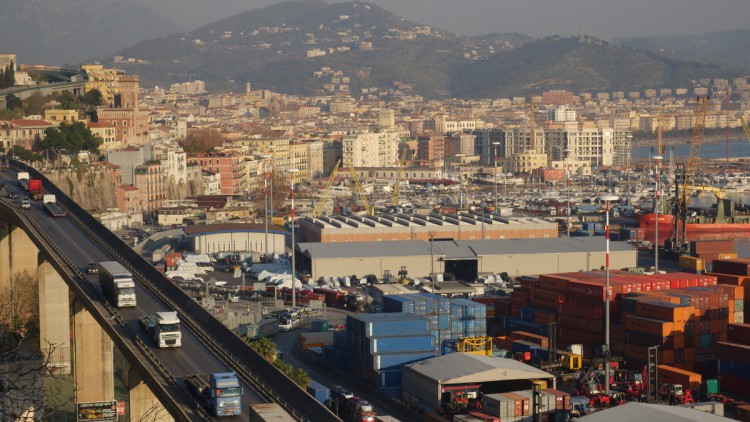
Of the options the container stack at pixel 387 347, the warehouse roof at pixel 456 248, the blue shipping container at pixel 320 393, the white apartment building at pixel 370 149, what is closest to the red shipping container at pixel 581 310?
the container stack at pixel 387 347

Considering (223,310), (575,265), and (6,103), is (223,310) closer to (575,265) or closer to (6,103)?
(575,265)

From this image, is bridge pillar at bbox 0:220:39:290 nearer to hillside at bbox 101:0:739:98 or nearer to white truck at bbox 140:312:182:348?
white truck at bbox 140:312:182:348

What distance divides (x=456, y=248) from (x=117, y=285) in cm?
1555

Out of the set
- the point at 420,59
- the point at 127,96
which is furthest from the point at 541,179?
the point at 420,59

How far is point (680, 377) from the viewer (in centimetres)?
1602

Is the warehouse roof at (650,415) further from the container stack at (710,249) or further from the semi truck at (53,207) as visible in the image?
the container stack at (710,249)

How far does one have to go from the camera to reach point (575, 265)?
2741 centimetres

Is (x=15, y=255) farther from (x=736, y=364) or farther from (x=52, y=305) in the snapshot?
(x=736, y=364)

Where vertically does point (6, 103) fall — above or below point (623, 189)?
above

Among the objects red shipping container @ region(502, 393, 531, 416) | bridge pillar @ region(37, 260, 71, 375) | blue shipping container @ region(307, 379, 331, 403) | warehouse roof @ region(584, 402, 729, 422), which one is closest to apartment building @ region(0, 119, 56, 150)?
bridge pillar @ region(37, 260, 71, 375)

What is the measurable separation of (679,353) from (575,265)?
10062 millimetres

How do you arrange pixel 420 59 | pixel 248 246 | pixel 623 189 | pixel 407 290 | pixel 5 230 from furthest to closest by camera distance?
pixel 420 59, pixel 623 189, pixel 248 246, pixel 407 290, pixel 5 230

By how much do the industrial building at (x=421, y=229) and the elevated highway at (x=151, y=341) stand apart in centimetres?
1206

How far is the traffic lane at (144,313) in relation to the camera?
10.5 metres
